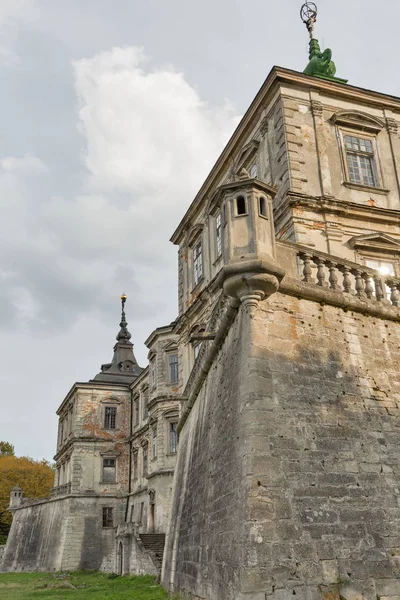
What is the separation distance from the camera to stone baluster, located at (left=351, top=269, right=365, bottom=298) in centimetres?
1062

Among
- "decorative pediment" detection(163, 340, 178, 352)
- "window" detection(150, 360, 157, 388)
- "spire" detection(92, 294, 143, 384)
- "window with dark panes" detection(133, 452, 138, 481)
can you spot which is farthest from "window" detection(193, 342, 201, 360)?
"spire" detection(92, 294, 143, 384)

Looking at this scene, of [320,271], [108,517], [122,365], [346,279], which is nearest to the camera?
[320,271]

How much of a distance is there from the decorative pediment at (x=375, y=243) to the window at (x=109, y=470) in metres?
28.0

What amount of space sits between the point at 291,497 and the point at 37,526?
38.8 m

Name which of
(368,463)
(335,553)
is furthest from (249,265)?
(335,553)

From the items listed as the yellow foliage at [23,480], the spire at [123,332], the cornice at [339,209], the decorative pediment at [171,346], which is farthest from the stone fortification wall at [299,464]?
the yellow foliage at [23,480]

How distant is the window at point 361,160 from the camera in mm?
17031

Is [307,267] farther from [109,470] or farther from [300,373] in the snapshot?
[109,470]

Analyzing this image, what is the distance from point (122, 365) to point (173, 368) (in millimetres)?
14982

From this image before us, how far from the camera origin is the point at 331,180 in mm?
16359

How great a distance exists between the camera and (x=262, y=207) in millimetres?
10039

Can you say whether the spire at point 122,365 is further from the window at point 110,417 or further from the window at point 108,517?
the window at point 108,517

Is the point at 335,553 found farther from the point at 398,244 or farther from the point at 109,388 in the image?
the point at 109,388

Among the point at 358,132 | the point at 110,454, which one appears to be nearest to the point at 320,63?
the point at 358,132
